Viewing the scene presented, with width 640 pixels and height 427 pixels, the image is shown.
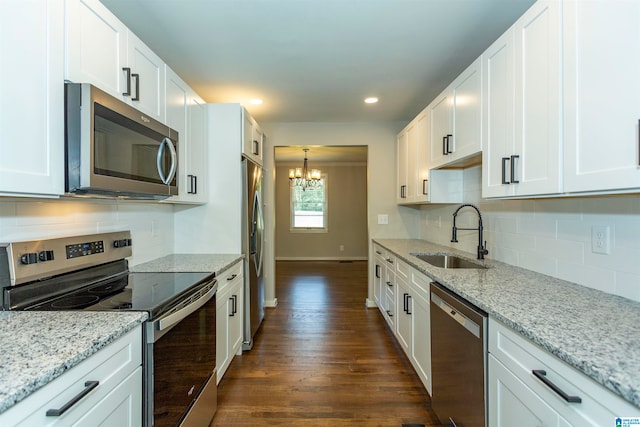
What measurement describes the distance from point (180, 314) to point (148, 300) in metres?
0.15

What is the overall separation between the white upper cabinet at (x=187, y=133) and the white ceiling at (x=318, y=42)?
29 cm

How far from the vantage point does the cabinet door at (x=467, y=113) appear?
1.92m

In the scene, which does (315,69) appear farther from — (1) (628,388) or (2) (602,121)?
(1) (628,388)

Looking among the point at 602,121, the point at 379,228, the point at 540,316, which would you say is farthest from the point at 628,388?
the point at 379,228

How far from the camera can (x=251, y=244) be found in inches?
114

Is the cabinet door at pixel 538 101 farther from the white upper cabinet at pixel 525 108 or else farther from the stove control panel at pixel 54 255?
the stove control panel at pixel 54 255

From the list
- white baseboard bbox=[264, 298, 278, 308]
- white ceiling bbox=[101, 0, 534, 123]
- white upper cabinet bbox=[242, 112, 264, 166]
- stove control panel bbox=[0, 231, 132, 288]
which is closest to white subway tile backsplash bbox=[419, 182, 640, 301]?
white ceiling bbox=[101, 0, 534, 123]

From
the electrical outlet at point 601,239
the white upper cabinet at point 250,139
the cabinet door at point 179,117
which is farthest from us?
the white upper cabinet at point 250,139

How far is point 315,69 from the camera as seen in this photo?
253 cm

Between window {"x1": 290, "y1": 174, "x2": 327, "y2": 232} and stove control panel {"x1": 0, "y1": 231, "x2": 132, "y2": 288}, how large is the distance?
20.0ft

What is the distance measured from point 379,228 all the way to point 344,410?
2422mm

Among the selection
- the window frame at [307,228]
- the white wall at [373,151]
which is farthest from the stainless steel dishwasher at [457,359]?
the window frame at [307,228]

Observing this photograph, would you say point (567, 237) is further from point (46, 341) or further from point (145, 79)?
point (145, 79)

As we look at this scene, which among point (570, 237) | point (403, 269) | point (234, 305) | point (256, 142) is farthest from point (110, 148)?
point (570, 237)
